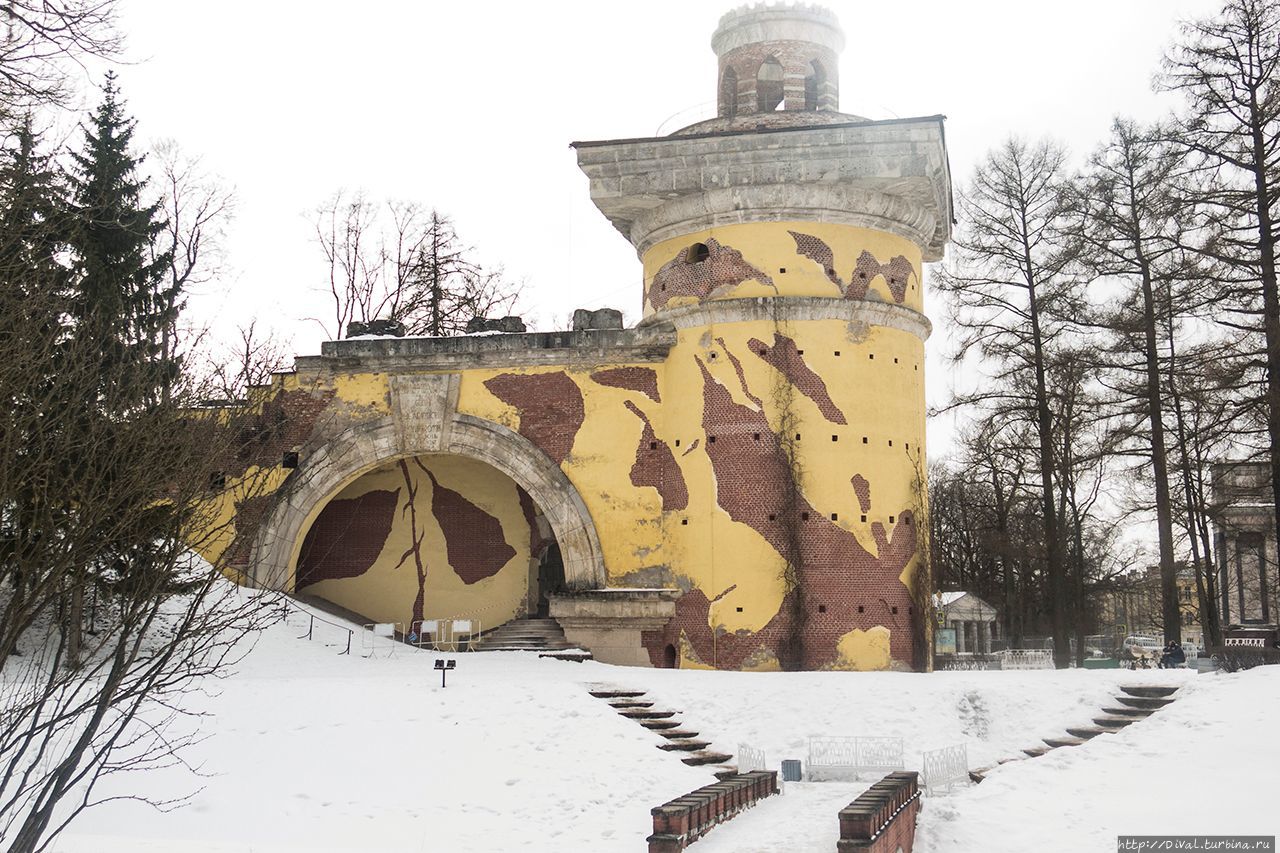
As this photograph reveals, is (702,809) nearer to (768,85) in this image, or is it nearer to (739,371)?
(739,371)

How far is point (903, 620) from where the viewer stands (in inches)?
880

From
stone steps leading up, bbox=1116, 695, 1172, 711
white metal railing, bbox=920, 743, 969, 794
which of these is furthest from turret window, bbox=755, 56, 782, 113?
white metal railing, bbox=920, 743, 969, 794

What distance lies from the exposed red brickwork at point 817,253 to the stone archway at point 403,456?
5.97 m

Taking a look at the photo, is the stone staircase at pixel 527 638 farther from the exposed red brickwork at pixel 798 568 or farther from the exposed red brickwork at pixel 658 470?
the exposed red brickwork at pixel 658 470

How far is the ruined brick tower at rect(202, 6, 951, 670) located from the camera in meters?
22.3

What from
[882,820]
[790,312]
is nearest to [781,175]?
[790,312]

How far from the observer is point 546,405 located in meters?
24.1

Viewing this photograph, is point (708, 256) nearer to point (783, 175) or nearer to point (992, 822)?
point (783, 175)

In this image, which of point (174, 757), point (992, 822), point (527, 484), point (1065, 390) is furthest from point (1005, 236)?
point (174, 757)

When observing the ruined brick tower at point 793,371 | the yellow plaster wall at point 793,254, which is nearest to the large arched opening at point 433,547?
the ruined brick tower at point 793,371

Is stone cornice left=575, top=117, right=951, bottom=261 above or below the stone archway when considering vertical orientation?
above

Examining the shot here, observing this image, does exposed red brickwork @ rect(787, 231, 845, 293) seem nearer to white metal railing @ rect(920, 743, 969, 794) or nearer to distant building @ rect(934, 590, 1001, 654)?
white metal railing @ rect(920, 743, 969, 794)

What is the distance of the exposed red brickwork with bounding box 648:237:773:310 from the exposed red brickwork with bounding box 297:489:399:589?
7.17m

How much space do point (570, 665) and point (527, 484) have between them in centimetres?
397
